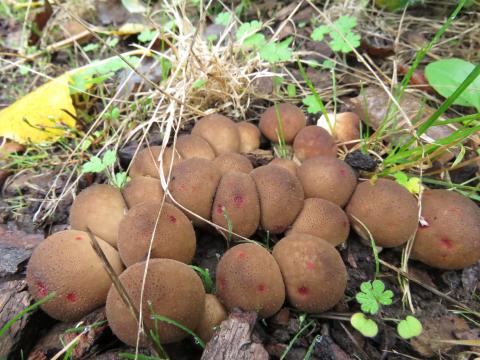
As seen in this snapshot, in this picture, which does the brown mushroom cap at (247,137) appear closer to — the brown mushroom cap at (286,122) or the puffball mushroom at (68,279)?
the brown mushroom cap at (286,122)

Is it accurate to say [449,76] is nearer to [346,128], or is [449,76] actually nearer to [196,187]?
[346,128]

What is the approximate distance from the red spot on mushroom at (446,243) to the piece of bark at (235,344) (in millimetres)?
945

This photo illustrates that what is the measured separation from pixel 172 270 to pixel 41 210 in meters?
1.17

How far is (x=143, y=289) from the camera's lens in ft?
4.01

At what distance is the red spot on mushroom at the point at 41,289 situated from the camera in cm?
138

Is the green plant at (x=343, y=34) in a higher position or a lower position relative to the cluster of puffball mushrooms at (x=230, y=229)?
higher

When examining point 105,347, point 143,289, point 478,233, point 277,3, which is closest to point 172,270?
point 143,289

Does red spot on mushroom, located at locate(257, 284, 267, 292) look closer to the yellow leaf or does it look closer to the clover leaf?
the clover leaf

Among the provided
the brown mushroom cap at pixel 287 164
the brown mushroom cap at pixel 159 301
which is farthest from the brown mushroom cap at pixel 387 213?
the brown mushroom cap at pixel 159 301

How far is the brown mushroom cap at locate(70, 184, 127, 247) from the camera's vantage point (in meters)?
1.62

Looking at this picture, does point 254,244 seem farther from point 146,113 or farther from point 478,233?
point 146,113

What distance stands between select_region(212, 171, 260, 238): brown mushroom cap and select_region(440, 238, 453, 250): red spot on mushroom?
0.83 meters

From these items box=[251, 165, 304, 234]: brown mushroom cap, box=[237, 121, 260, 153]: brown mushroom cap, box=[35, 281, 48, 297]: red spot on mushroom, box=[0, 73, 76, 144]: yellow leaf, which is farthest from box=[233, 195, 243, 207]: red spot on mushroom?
box=[0, 73, 76, 144]: yellow leaf

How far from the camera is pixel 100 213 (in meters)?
1.64
